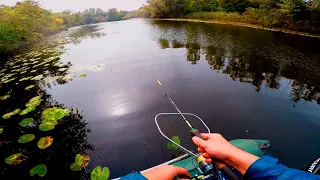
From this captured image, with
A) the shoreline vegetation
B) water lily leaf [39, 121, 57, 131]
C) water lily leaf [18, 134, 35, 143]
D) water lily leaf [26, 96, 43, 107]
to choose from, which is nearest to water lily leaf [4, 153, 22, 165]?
water lily leaf [18, 134, 35, 143]

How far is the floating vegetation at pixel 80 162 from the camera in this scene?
204 inches

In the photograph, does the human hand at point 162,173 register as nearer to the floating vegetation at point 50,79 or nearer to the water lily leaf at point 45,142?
the water lily leaf at point 45,142

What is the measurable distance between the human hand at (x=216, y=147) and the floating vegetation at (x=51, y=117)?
691cm

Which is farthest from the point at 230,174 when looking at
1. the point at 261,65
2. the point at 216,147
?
the point at 261,65

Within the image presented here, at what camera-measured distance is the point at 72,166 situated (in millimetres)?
5230

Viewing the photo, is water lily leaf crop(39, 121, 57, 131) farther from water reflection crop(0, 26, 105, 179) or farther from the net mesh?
the net mesh

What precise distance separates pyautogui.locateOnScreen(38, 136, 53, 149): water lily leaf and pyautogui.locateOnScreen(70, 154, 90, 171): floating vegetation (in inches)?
52.5

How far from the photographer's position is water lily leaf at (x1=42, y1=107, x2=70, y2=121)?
24.1 ft

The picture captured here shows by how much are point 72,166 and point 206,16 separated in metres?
39.5

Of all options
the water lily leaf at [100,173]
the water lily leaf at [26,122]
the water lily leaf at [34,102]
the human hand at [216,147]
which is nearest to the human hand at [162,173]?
the human hand at [216,147]

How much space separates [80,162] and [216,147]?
5055 mm

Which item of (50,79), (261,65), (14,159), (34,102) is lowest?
(14,159)

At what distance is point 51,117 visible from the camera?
7402mm

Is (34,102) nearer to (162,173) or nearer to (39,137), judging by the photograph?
(39,137)
